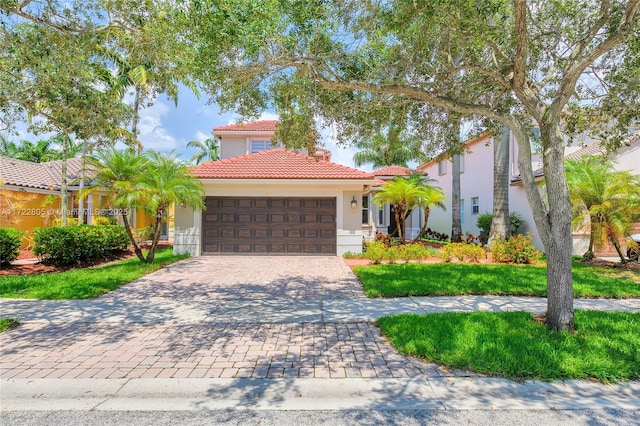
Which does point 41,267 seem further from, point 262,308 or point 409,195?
point 409,195

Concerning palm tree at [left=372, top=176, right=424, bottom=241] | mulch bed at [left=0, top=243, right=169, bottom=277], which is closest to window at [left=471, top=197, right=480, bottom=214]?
palm tree at [left=372, top=176, right=424, bottom=241]

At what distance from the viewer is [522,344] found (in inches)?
173

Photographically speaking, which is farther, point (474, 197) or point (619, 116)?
point (474, 197)

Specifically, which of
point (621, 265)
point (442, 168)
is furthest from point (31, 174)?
point (621, 265)

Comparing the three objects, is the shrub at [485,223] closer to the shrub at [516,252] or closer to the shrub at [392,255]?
the shrub at [516,252]

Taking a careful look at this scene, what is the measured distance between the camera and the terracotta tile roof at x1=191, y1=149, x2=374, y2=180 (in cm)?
1363

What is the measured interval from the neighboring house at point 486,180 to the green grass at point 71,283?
365 inches

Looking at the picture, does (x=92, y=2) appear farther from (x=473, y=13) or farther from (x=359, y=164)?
(x=359, y=164)

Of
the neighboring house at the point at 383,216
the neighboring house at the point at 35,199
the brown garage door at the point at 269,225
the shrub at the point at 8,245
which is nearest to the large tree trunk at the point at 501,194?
the neighboring house at the point at 383,216

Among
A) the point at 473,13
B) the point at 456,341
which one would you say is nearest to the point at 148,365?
the point at 456,341

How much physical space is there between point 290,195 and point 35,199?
1220cm

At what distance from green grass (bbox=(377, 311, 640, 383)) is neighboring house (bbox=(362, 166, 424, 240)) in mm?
11986

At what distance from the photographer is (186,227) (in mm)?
13820

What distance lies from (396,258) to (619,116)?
6.94 m
